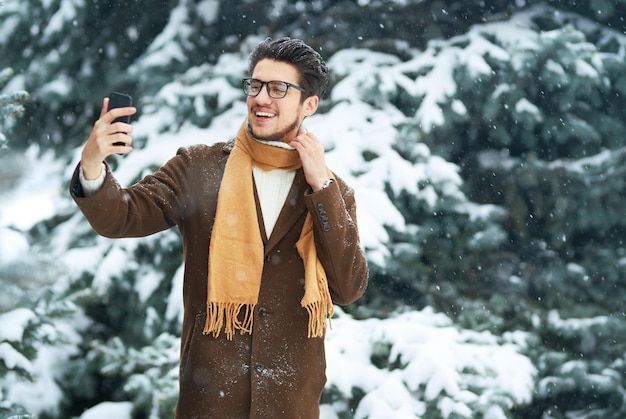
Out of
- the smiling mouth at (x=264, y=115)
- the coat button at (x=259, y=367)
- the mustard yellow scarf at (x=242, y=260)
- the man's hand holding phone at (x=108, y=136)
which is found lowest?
the coat button at (x=259, y=367)

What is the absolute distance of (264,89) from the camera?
2.15m

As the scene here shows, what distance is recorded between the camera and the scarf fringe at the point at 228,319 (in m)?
2.05

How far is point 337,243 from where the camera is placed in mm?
2051

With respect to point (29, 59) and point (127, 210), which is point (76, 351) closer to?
point (29, 59)

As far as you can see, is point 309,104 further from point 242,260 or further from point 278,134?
point 242,260

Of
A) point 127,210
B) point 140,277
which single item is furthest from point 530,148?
point 127,210

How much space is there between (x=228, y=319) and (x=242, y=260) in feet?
0.55

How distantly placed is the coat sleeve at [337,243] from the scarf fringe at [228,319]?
25cm

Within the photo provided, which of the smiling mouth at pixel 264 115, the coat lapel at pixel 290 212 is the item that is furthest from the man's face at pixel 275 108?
the coat lapel at pixel 290 212

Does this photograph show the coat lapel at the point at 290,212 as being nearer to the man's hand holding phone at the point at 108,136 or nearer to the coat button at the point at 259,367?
the coat button at the point at 259,367

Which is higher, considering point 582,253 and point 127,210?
point 127,210

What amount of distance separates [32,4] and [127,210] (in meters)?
3.76

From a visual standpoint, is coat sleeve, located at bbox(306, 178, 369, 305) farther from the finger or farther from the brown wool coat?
the finger

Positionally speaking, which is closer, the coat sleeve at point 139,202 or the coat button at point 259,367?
the coat sleeve at point 139,202
